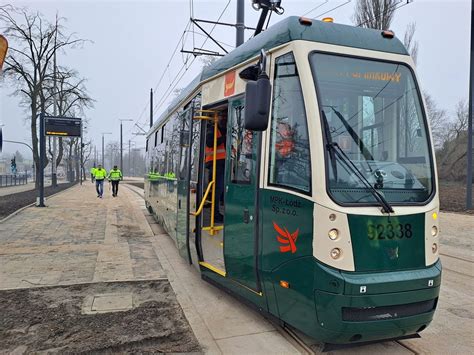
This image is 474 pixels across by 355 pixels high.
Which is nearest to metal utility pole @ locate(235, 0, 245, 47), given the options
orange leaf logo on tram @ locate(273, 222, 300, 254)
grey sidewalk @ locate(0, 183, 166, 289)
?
grey sidewalk @ locate(0, 183, 166, 289)

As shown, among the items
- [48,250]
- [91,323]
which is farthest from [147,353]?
[48,250]

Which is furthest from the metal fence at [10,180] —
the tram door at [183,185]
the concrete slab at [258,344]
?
the concrete slab at [258,344]

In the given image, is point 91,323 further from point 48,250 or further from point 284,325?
point 48,250

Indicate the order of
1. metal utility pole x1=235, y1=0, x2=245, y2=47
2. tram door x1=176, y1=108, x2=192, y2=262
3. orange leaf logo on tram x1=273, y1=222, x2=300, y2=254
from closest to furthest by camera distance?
orange leaf logo on tram x1=273, y1=222, x2=300, y2=254 → tram door x1=176, y1=108, x2=192, y2=262 → metal utility pole x1=235, y1=0, x2=245, y2=47

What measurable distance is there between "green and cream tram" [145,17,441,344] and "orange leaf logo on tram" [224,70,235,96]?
0.89ft

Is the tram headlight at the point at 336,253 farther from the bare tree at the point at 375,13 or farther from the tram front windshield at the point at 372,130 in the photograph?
the bare tree at the point at 375,13

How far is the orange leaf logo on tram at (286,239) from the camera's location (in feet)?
12.1

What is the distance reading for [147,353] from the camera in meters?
3.84

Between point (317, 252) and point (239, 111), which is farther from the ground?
point (239, 111)

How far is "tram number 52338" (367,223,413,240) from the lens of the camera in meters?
3.46

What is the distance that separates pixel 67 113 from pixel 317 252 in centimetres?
3683

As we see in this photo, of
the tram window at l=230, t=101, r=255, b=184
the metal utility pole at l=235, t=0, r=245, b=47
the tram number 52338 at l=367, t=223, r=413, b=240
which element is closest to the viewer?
the tram number 52338 at l=367, t=223, r=413, b=240

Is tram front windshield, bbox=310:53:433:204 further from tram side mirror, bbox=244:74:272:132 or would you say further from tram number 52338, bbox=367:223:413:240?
tram side mirror, bbox=244:74:272:132

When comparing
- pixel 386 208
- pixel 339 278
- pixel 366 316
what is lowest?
pixel 366 316
